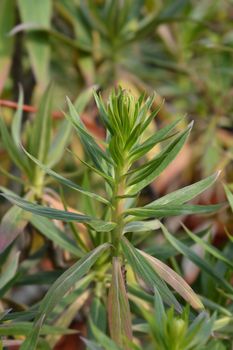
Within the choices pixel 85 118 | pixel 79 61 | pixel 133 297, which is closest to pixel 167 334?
pixel 133 297

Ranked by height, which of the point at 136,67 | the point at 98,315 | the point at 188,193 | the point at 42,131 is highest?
the point at 136,67

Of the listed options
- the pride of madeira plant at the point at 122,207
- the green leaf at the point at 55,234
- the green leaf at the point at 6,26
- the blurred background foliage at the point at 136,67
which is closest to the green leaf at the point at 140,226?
the pride of madeira plant at the point at 122,207

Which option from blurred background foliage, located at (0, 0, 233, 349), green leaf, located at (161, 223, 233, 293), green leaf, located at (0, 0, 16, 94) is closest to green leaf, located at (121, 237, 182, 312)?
green leaf, located at (161, 223, 233, 293)

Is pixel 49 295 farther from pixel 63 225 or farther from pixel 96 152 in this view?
pixel 63 225

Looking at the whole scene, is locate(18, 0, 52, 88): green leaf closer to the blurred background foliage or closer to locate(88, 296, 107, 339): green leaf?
the blurred background foliage

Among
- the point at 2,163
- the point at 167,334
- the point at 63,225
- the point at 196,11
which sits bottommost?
the point at 167,334

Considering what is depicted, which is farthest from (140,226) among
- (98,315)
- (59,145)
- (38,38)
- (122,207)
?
(38,38)

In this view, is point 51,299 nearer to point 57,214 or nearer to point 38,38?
point 57,214
